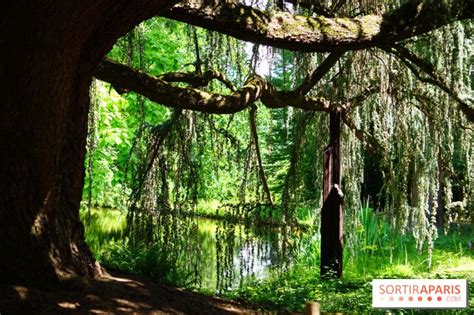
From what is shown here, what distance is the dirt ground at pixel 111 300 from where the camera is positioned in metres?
2.28

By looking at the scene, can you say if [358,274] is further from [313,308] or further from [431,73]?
[313,308]

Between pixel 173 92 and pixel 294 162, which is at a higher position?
pixel 173 92

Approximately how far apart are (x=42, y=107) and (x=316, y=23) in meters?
1.27

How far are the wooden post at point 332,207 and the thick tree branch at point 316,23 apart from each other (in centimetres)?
234

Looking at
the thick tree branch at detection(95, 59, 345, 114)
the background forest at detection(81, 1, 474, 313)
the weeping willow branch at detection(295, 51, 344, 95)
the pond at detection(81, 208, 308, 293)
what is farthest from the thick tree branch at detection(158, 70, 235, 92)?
the pond at detection(81, 208, 308, 293)

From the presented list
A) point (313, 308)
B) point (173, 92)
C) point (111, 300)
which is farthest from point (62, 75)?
point (313, 308)

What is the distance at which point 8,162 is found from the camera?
7.72 ft

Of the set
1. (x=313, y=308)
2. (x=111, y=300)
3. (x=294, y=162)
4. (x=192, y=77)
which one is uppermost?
(x=192, y=77)

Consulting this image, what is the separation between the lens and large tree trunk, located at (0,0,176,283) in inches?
88.7

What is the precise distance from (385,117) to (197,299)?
96.6 inches

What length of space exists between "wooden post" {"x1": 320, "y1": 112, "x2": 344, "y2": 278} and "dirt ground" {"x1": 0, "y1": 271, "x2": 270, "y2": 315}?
2365mm

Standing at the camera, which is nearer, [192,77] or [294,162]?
[192,77]

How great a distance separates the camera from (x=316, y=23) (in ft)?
9.14

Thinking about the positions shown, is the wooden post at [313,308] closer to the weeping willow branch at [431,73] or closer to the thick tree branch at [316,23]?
the thick tree branch at [316,23]
